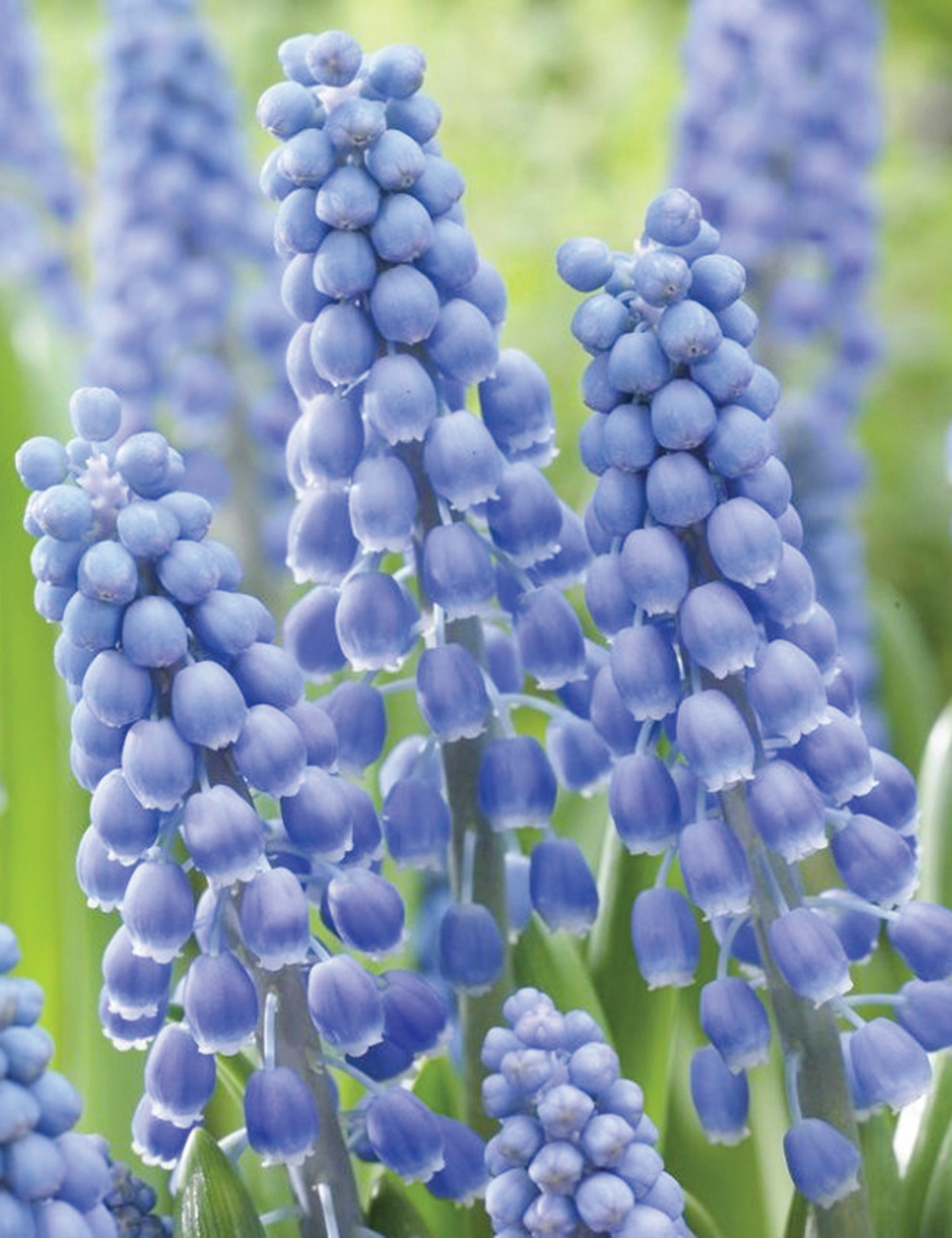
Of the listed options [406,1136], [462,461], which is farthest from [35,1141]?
[462,461]

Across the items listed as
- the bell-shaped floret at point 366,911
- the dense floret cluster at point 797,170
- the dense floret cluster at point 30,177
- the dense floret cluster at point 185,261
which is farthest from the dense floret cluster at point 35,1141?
the dense floret cluster at point 30,177

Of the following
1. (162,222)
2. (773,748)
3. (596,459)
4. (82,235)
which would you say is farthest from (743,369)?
(82,235)

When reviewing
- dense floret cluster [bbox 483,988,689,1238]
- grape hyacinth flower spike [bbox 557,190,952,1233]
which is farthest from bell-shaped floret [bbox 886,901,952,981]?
dense floret cluster [bbox 483,988,689,1238]

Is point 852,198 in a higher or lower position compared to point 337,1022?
higher

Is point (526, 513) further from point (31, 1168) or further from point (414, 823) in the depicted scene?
point (31, 1168)

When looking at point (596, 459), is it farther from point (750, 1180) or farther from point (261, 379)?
point (261, 379)

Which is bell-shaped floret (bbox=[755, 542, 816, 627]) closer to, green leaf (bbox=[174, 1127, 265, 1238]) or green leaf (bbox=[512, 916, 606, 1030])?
green leaf (bbox=[512, 916, 606, 1030])

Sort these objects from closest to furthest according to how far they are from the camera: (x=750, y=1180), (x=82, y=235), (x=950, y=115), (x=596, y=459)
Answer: (x=596, y=459) → (x=750, y=1180) → (x=82, y=235) → (x=950, y=115)
